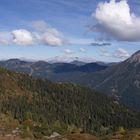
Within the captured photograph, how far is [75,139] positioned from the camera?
4323 inches

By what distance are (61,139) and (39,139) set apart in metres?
7.18

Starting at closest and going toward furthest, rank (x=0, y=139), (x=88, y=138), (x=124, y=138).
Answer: (x=0, y=139) → (x=124, y=138) → (x=88, y=138)

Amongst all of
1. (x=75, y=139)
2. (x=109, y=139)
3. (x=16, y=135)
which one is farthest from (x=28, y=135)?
(x=109, y=139)

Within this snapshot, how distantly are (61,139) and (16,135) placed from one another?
14.0 metres

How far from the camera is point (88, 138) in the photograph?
11288 cm

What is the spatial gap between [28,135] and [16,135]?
3.80 m

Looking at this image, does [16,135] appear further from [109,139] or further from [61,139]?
[109,139]

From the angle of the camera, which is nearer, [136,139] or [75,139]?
[136,139]

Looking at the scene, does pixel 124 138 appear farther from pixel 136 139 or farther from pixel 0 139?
pixel 0 139

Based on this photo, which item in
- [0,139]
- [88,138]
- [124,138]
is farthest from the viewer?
[88,138]

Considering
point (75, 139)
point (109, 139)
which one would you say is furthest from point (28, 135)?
point (109, 139)

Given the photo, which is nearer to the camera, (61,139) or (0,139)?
(0,139)

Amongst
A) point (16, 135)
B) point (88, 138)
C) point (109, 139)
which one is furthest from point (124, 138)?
point (16, 135)

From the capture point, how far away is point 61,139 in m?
110
